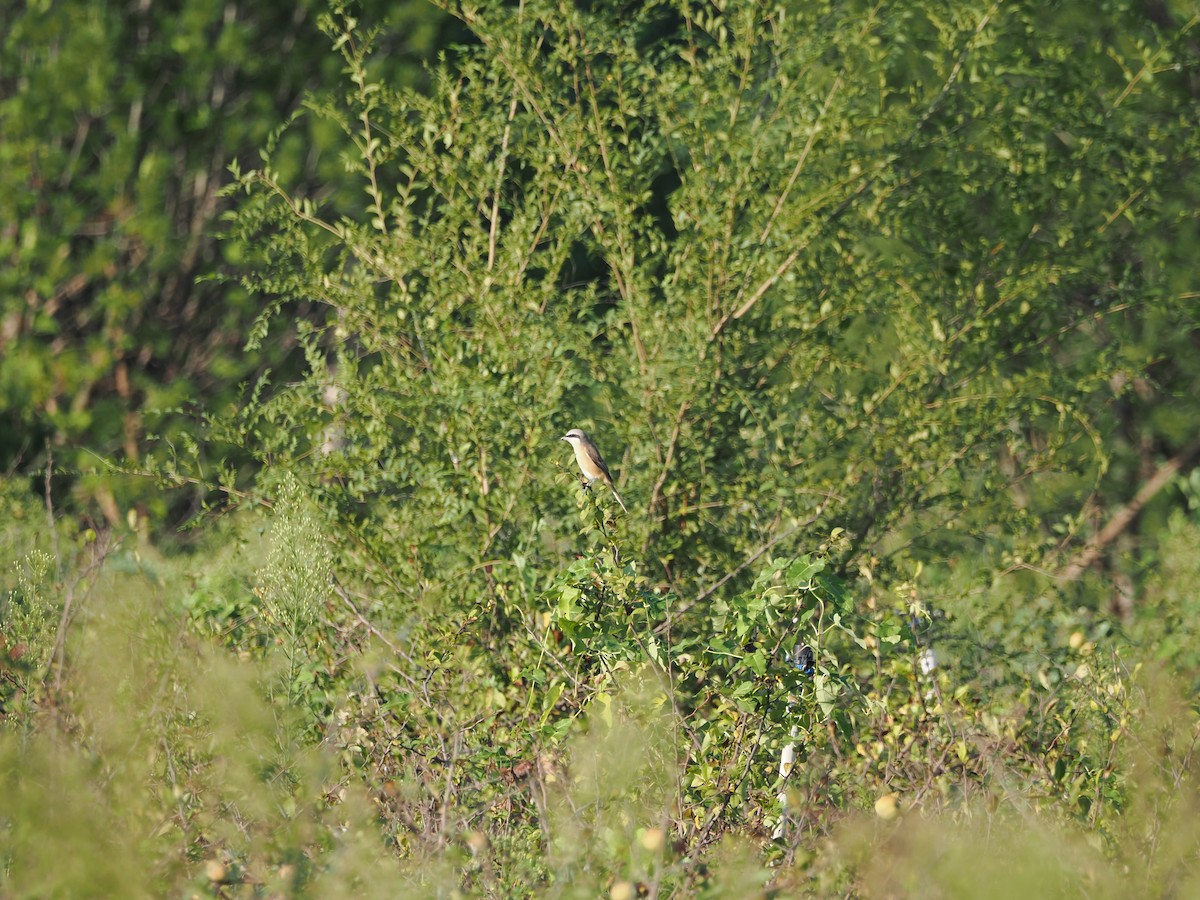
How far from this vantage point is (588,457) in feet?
14.8

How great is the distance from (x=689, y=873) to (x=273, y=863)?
941mm

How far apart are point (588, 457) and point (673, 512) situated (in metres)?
0.66

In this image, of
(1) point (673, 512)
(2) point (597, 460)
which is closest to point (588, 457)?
(2) point (597, 460)

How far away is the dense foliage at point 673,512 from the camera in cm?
362

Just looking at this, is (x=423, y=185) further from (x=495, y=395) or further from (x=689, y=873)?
(x=689, y=873)

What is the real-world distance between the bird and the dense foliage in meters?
0.11

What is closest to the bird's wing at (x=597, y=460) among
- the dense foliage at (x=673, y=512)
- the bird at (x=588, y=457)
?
the bird at (x=588, y=457)

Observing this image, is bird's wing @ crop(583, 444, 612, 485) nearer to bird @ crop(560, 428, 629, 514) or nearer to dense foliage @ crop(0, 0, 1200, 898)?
bird @ crop(560, 428, 629, 514)

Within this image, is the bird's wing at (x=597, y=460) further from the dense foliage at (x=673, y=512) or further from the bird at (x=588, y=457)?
the dense foliage at (x=673, y=512)

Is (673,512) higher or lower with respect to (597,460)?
lower

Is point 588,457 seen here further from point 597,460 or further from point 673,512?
point 673,512

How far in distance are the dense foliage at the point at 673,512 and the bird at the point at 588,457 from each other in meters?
0.11

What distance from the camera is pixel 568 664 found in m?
4.50

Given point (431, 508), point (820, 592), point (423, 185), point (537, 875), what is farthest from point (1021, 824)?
point (423, 185)
